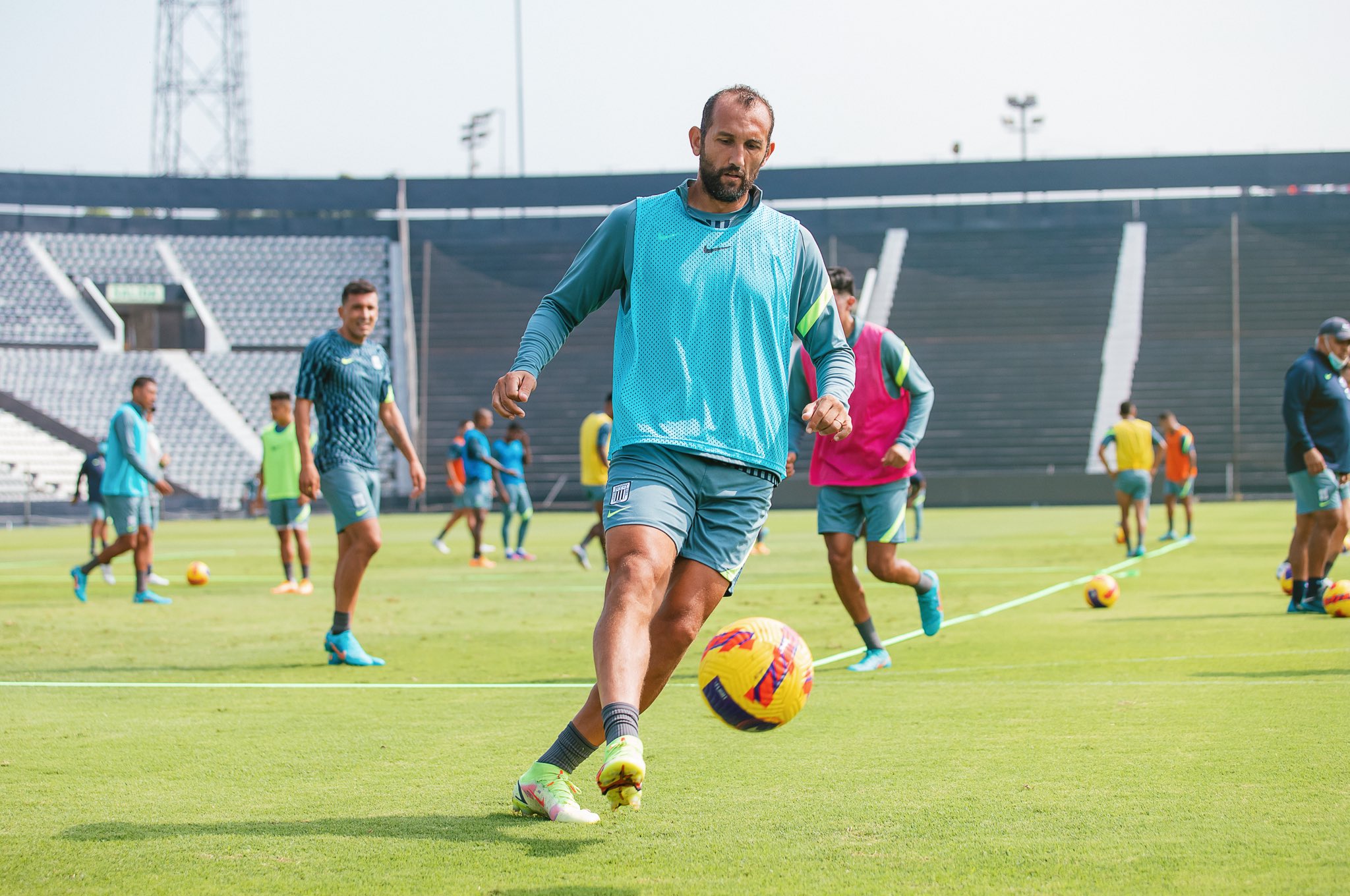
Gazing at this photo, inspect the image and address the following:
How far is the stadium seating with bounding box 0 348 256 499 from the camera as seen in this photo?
43719mm

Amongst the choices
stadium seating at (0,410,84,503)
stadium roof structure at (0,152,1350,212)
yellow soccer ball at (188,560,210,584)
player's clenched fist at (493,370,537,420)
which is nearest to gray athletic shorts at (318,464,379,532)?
player's clenched fist at (493,370,537,420)

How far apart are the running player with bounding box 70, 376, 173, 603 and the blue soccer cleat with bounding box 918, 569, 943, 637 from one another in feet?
26.0

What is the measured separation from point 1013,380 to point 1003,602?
3541cm

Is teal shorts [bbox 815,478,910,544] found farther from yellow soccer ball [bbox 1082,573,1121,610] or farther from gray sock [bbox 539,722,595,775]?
gray sock [bbox 539,722,595,775]

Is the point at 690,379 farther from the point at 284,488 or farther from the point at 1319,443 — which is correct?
the point at 284,488

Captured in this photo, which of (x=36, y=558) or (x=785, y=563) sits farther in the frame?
(x=36, y=558)

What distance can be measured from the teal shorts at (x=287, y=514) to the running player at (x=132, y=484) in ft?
5.16

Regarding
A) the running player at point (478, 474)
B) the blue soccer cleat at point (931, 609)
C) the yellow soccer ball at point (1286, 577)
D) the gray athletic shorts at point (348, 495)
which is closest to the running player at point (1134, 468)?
the yellow soccer ball at point (1286, 577)

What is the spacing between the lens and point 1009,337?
48.0m

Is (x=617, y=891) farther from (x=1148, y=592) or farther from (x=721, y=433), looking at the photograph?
(x=1148, y=592)

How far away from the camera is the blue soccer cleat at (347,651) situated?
27.1 ft

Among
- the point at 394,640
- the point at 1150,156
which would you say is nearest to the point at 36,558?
the point at 394,640

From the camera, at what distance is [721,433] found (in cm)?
398

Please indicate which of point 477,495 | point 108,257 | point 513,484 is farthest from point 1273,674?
point 108,257
